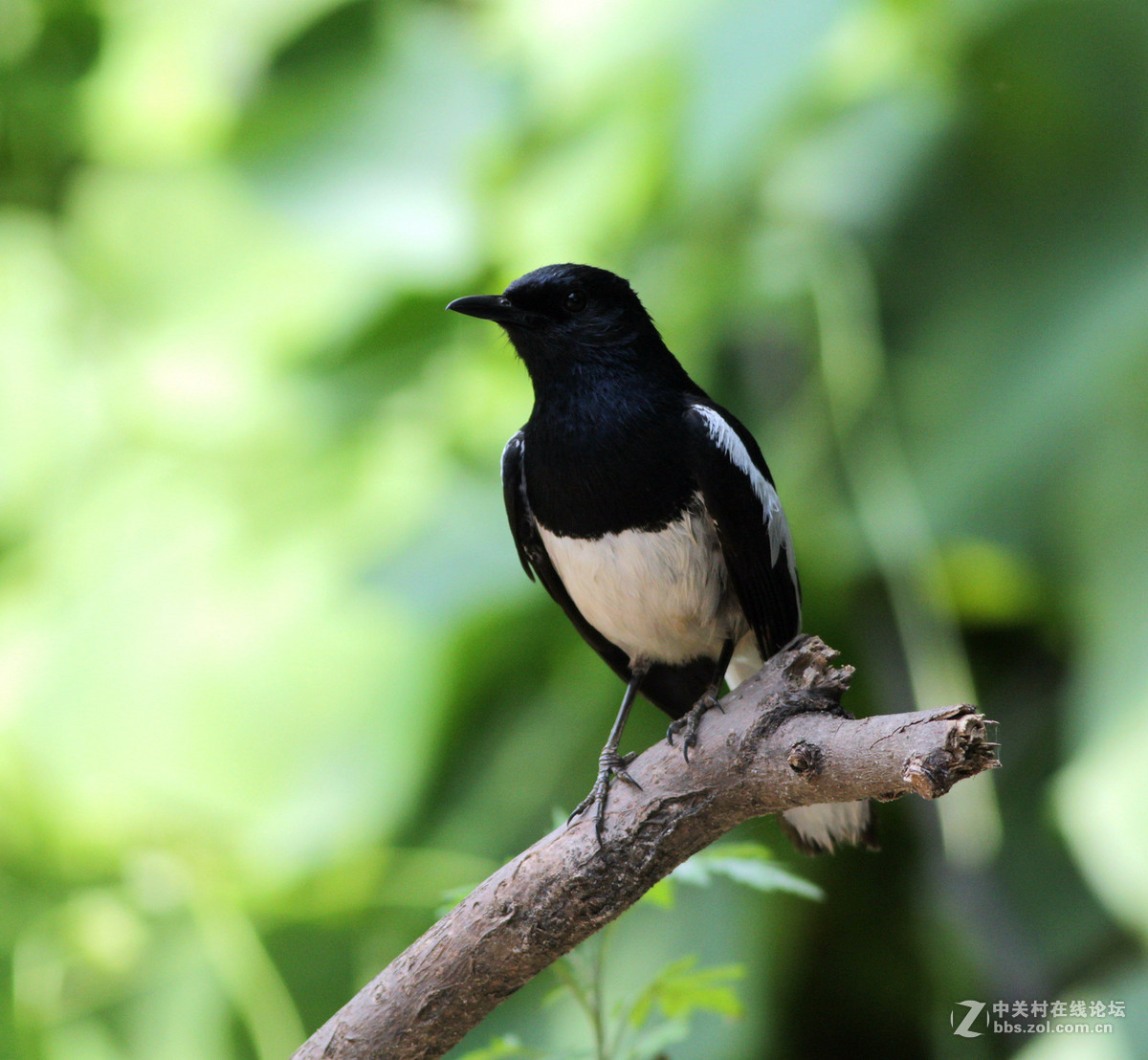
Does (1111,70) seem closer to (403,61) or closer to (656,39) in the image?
(656,39)

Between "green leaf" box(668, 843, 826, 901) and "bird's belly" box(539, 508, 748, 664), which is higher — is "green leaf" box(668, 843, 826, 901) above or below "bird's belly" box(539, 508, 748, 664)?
below

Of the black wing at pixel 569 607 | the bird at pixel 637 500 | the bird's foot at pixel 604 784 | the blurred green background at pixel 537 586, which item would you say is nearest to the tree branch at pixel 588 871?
the bird's foot at pixel 604 784

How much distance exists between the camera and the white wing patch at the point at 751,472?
5.20ft

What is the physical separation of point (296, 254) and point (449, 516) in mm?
1075

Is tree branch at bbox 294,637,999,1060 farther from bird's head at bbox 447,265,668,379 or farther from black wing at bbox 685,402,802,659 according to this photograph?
bird's head at bbox 447,265,668,379

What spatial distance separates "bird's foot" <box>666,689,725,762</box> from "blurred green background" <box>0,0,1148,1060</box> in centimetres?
127

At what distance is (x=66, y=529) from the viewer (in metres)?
3.49

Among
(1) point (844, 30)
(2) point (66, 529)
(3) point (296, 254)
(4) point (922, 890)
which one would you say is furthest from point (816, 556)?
(2) point (66, 529)

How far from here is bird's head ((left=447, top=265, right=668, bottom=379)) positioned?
1.73 metres

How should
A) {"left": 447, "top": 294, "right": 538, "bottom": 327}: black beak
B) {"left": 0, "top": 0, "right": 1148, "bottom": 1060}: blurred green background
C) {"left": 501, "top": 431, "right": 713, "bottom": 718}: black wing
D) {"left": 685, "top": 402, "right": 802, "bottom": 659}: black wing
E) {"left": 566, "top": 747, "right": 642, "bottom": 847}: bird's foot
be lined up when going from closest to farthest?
{"left": 566, "top": 747, "right": 642, "bottom": 847}: bird's foot
{"left": 685, "top": 402, "right": 802, "bottom": 659}: black wing
{"left": 447, "top": 294, "right": 538, "bottom": 327}: black beak
{"left": 501, "top": 431, "right": 713, "bottom": 718}: black wing
{"left": 0, "top": 0, "right": 1148, "bottom": 1060}: blurred green background

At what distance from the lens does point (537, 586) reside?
9.59 ft

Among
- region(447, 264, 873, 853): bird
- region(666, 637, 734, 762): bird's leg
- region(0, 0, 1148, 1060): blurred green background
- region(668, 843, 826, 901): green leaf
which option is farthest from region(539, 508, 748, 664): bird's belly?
region(0, 0, 1148, 1060): blurred green background

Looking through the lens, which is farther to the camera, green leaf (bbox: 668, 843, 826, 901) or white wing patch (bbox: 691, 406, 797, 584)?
white wing patch (bbox: 691, 406, 797, 584)

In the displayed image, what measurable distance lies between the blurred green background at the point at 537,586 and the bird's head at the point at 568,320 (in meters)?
1.15
